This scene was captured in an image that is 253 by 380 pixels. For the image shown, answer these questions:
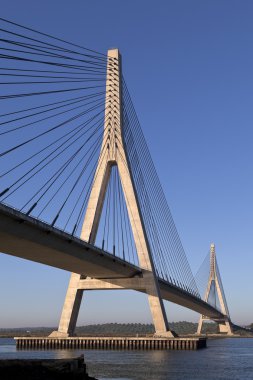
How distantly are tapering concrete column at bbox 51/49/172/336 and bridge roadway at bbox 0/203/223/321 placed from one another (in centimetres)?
151

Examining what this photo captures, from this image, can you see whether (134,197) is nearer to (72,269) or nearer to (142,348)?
(72,269)

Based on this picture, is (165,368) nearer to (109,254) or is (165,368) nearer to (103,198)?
(109,254)

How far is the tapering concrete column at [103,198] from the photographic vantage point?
5575cm

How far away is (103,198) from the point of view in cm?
5684

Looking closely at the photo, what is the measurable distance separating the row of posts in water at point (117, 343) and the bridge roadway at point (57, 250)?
5416mm

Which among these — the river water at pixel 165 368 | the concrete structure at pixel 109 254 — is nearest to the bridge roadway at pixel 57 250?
the concrete structure at pixel 109 254

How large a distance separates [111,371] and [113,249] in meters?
17.9

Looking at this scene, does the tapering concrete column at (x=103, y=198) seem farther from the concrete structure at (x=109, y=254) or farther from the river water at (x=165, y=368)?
the river water at (x=165, y=368)

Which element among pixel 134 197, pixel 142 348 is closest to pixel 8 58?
pixel 134 197

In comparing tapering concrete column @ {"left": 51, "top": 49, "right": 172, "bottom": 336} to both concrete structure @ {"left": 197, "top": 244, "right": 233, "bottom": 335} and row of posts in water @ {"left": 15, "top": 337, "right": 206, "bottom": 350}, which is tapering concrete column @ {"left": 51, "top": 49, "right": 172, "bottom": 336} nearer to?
row of posts in water @ {"left": 15, "top": 337, "right": 206, "bottom": 350}

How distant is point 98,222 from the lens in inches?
2234

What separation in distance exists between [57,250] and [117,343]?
72.0 ft

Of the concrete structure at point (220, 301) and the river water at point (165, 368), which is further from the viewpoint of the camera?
the concrete structure at point (220, 301)

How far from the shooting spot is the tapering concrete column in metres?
55.8
